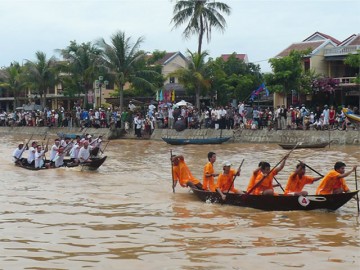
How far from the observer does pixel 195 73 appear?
36.0 meters

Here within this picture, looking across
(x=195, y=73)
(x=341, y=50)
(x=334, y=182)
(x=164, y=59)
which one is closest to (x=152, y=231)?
(x=334, y=182)

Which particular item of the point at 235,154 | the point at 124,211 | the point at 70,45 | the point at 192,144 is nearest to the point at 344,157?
the point at 235,154

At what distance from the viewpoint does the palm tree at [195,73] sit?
36219 mm

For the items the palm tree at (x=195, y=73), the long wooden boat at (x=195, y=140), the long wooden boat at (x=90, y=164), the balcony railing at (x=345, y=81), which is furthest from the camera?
the balcony railing at (x=345, y=81)

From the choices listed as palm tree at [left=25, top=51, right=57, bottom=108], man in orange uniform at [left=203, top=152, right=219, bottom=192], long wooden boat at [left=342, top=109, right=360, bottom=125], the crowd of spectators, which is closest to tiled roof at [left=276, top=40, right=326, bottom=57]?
the crowd of spectators

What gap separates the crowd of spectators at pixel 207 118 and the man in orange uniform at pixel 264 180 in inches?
689

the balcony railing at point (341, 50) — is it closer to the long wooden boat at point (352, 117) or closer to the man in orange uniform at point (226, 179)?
the long wooden boat at point (352, 117)

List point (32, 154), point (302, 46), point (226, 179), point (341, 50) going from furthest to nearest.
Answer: point (302, 46) → point (341, 50) → point (32, 154) → point (226, 179)

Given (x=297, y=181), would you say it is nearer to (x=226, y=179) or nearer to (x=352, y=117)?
(x=226, y=179)

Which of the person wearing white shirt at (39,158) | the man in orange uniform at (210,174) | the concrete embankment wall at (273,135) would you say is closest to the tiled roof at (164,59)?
the concrete embankment wall at (273,135)

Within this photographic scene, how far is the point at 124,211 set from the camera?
1231 centimetres

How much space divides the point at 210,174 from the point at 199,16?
27.0m

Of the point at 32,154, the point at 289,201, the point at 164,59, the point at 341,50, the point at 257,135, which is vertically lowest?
the point at 289,201

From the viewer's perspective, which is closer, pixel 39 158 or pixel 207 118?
pixel 39 158
